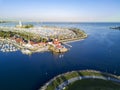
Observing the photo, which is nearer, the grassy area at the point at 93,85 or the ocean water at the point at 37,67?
the grassy area at the point at 93,85

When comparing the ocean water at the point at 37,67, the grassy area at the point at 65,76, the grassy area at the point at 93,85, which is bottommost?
the ocean water at the point at 37,67

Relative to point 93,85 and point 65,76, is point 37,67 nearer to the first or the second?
point 65,76

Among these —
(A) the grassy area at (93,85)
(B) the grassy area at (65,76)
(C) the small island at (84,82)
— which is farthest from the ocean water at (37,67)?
(A) the grassy area at (93,85)

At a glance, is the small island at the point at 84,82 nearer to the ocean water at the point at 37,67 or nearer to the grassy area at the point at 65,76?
the grassy area at the point at 65,76

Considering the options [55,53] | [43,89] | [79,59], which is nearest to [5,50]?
[55,53]

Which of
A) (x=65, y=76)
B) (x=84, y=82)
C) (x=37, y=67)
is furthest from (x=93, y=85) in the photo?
(x=37, y=67)

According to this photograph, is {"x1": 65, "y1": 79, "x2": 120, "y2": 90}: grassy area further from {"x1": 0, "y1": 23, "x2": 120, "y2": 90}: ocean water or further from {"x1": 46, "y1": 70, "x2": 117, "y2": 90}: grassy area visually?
{"x1": 0, "y1": 23, "x2": 120, "y2": 90}: ocean water

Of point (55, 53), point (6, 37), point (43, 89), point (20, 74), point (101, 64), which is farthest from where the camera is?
point (6, 37)

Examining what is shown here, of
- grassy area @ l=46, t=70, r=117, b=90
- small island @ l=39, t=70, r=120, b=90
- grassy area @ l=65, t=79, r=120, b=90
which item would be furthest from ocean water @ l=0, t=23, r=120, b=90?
grassy area @ l=65, t=79, r=120, b=90

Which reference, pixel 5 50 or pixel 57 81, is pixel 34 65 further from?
pixel 5 50
